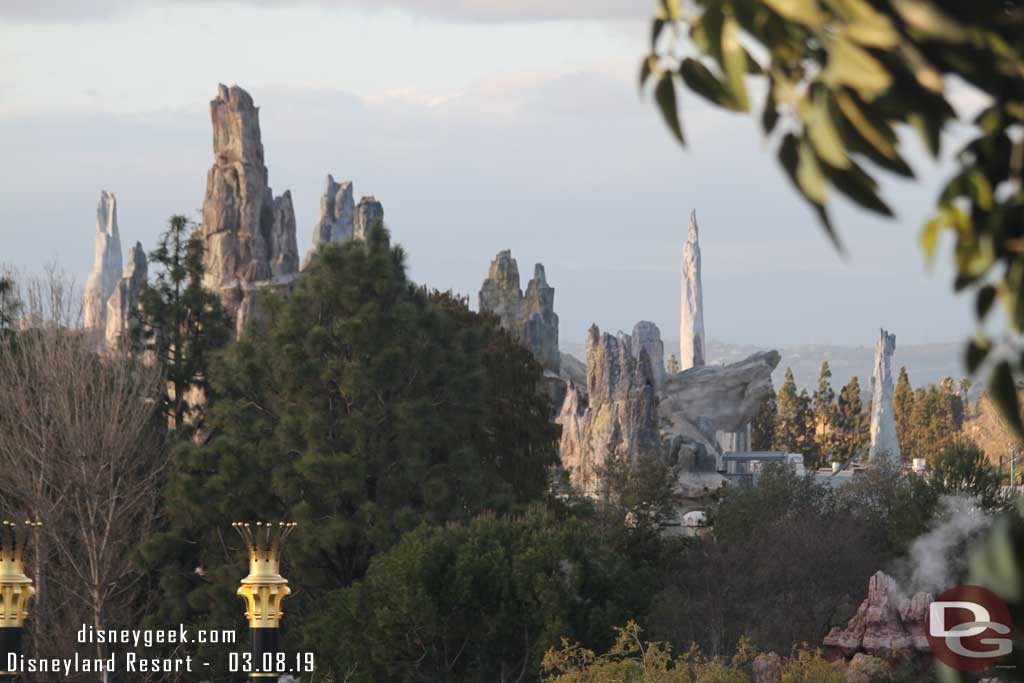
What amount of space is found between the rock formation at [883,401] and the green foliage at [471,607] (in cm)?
5115

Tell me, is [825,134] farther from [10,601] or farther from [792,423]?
[792,423]

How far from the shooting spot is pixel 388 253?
33.7 metres

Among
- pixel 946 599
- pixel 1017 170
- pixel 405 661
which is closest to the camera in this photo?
pixel 1017 170

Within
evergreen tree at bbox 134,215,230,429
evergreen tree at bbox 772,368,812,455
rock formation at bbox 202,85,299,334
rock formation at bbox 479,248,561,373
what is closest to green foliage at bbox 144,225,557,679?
evergreen tree at bbox 134,215,230,429

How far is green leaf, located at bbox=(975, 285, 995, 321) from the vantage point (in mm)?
2186

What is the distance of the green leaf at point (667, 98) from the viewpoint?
230 centimetres

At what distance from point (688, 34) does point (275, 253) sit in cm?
5046

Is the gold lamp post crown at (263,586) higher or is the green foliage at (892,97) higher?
the green foliage at (892,97)

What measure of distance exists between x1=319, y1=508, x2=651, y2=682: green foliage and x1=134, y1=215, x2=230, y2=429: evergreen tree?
956 cm

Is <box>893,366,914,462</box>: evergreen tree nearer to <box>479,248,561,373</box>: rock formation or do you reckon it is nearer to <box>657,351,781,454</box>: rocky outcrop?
<box>657,351,781,454</box>: rocky outcrop

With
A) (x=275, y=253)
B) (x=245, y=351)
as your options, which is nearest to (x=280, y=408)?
(x=245, y=351)

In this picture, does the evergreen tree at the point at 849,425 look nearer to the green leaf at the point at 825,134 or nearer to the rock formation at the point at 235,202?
the rock formation at the point at 235,202

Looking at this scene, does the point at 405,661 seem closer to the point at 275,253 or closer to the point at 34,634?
the point at 34,634

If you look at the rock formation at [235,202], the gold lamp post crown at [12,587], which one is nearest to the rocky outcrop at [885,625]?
the gold lamp post crown at [12,587]
